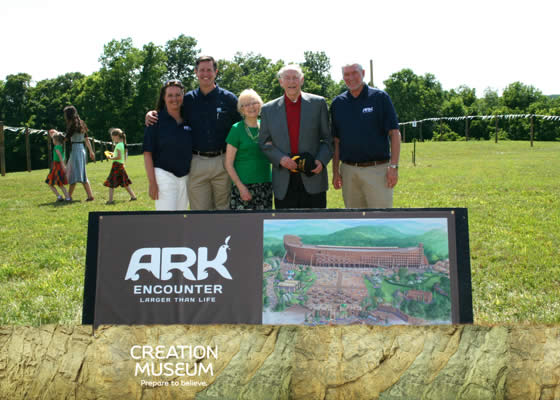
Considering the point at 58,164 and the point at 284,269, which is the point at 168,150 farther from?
the point at 58,164

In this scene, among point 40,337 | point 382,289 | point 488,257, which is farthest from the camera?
point 488,257

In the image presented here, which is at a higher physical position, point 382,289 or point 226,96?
point 226,96

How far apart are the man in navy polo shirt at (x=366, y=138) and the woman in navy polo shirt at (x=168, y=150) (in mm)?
1431

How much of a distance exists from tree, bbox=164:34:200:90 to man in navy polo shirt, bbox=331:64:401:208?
246 feet

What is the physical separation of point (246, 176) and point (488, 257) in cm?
311

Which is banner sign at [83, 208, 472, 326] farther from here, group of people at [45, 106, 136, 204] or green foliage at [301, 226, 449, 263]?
group of people at [45, 106, 136, 204]

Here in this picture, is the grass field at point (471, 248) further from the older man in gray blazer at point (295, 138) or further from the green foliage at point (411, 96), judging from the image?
the green foliage at point (411, 96)

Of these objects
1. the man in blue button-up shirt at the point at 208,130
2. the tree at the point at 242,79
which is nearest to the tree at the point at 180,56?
the tree at the point at 242,79

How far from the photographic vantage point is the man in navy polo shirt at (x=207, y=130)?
15.5 feet

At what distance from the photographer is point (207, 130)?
4.73 meters

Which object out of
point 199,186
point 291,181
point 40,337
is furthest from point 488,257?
point 40,337

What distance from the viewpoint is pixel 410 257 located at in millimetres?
3414

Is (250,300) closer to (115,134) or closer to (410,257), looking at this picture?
(410,257)

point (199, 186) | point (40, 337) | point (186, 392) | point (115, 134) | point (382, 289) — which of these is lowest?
point (186, 392)
